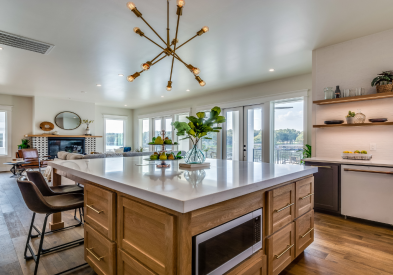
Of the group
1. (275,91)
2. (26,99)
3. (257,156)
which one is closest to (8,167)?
(26,99)

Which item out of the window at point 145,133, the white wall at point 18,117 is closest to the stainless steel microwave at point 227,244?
the window at point 145,133

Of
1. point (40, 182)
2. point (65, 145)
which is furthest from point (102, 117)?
point (40, 182)

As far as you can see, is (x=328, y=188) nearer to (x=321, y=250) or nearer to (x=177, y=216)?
(x=321, y=250)

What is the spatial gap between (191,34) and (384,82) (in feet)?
8.64

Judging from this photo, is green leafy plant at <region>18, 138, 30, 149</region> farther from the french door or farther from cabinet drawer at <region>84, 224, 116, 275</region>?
cabinet drawer at <region>84, 224, 116, 275</region>

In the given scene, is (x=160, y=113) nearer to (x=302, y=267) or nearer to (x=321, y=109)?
(x=321, y=109)

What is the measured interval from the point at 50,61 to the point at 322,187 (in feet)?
16.7

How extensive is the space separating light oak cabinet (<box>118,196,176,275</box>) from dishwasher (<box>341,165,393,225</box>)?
9.48 feet

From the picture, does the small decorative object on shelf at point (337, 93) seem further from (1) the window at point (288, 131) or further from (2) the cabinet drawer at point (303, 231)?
(2) the cabinet drawer at point (303, 231)

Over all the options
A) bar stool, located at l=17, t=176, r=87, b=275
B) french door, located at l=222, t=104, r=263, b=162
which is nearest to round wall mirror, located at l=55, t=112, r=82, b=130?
french door, located at l=222, t=104, r=263, b=162

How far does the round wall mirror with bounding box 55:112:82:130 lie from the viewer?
25.8 feet

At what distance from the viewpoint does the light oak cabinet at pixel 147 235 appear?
96 cm

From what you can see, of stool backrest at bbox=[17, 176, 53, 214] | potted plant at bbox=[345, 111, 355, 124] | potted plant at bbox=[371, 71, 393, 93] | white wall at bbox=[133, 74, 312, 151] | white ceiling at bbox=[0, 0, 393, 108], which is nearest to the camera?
stool backrest at bbox=[17, 176, 53, 214]

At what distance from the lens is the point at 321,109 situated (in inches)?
140
